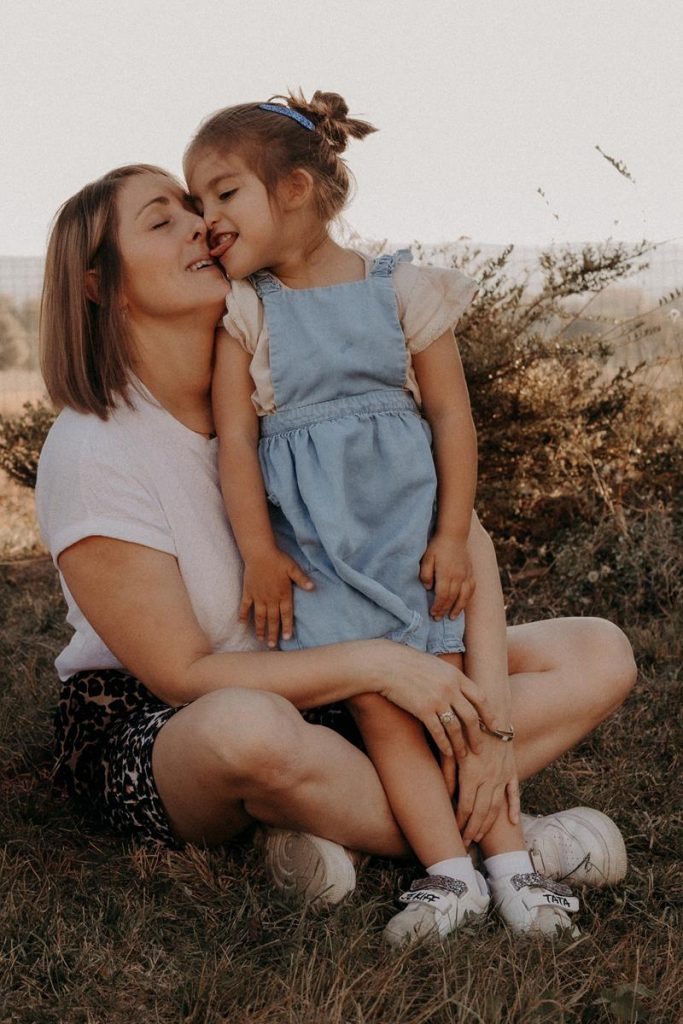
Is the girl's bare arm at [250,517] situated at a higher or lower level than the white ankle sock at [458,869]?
higher

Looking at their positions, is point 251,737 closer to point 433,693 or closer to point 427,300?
point 433,693

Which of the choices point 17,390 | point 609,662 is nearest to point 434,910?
point 609,662

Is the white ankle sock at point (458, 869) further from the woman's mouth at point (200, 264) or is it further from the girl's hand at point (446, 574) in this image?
the woman's mouth at point (200, 264)

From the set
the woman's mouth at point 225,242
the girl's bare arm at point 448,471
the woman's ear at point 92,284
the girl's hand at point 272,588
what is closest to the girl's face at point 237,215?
the woman's mouth at point 225,242

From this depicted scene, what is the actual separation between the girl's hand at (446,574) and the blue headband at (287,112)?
0.95m

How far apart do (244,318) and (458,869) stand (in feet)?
3.92

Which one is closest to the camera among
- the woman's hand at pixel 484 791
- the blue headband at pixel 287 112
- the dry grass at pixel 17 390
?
the woman's hand at pixel 484 791

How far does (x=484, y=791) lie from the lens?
2314mm

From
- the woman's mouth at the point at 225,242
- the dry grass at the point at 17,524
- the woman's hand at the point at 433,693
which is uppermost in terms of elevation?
the woman's mouth at the point at 225,242

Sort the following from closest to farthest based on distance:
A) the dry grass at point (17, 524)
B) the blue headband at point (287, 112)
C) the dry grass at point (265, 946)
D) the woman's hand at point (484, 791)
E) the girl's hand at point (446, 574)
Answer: the dry grass at point (265, 946), the woman's hand at point (484, 791), the girl's hand at point (446, 574), the blue headband at point (287, 112), the dry grass at point (17, 524)

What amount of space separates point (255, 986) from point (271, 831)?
0.47 m

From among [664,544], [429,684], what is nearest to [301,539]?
[429,684]

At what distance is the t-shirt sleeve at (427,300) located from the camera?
2.47 metres

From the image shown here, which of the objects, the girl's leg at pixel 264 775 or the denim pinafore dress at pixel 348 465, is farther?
the denim pinafore dress at pixel 348 465
